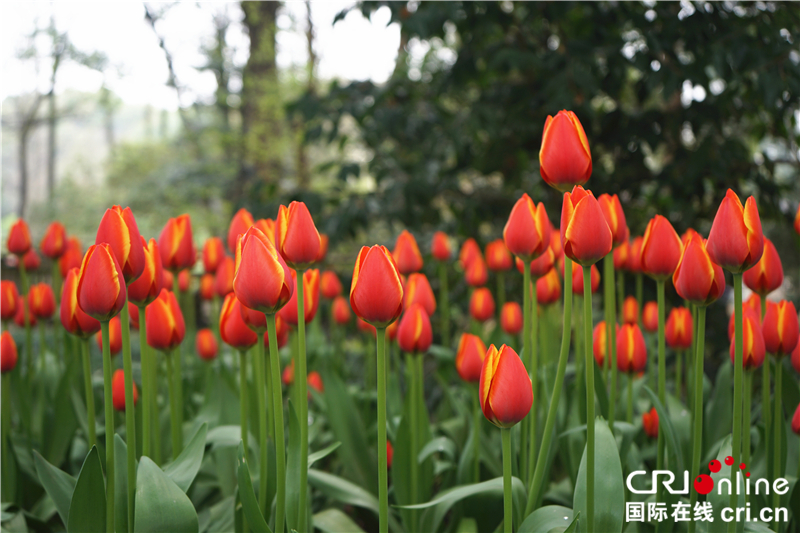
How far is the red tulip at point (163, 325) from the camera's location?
1.07 meters

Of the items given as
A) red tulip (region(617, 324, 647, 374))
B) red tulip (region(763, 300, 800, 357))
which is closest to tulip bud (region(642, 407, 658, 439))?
red tulip (region(617, 324, 647, 374))

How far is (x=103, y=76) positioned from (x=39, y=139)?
5736 mm

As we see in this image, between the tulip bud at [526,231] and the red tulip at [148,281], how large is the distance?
588 mm

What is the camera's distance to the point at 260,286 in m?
0.72

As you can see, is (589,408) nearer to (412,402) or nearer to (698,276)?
(698,276)

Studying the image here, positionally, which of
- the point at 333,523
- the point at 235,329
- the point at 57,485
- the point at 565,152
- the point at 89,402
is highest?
the point at 565,152

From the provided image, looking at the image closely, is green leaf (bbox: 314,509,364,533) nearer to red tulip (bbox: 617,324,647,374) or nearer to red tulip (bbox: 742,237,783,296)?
red tulip (bbox: 617,324,647,374)

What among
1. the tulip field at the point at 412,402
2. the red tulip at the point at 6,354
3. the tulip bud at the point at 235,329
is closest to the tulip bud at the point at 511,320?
the tulip field at the point at 412,402

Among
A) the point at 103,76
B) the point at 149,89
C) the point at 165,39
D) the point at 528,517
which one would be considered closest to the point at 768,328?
the point at 528,517

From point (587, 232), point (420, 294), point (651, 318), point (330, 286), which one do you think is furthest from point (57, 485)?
point (651, 318)

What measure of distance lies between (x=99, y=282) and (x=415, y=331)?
1.94ft

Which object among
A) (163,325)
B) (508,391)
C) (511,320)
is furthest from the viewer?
(511,320)

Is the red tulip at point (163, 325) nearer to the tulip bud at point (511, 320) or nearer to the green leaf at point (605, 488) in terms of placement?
the green leaf at point (605, 488)

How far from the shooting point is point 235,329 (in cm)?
100
